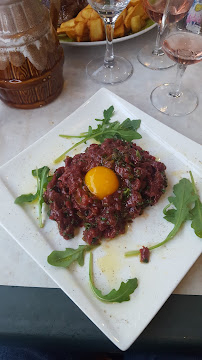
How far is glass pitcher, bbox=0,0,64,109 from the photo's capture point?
1.12 m

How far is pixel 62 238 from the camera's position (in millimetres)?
983

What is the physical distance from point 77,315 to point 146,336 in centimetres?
18

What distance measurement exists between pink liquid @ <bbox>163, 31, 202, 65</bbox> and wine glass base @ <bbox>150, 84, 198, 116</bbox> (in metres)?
0.23

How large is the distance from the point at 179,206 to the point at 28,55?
73 centimetres

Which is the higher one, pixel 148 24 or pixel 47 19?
pixel 47 19

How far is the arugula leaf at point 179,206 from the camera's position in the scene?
939 mm

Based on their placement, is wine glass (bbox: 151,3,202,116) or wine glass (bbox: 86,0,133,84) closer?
wine glass (bbox: 151,3,202,116)

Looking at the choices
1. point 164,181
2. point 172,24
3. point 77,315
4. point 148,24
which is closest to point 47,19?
point 172,24

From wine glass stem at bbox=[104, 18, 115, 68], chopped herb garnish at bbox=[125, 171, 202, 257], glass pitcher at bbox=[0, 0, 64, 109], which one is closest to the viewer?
chopped herb garnish at bbox=[125, 171, 202, 257]

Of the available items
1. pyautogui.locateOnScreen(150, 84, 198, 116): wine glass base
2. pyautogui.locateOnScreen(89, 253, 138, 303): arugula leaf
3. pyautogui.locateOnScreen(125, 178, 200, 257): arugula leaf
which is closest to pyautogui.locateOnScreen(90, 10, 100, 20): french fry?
pyautogui.locateOnScreen(150, 84, 198, 116): wine glass base

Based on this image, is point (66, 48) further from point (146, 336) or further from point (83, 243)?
point (146, 336)

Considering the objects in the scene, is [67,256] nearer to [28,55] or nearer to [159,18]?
[28,55]

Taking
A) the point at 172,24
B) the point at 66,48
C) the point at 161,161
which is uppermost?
the point at 172,24

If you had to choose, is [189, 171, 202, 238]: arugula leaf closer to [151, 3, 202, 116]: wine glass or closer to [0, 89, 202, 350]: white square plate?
[0, 89, 202, 350]: white square plate
